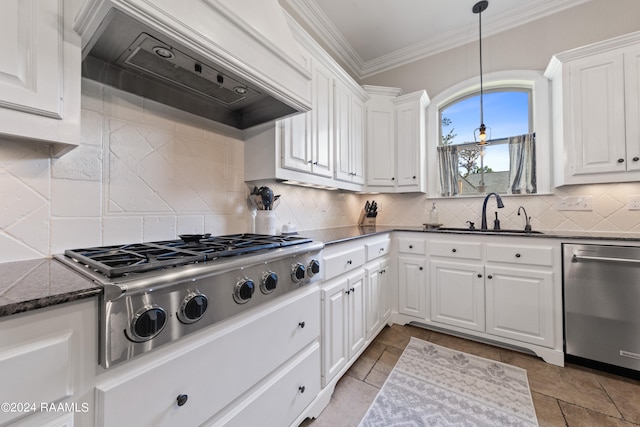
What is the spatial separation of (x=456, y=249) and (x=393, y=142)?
138 centimetres

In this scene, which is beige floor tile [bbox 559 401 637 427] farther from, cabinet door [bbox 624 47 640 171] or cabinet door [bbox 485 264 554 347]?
cabinet door [bbox 624 47 640 171]

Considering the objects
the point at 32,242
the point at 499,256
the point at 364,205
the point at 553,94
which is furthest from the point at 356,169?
the point at 32,242

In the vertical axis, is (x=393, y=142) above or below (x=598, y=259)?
above

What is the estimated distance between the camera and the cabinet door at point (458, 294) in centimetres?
218

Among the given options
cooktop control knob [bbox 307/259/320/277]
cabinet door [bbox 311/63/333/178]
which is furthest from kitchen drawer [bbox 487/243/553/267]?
cooktop control knob [bbox 307/259/320/277]

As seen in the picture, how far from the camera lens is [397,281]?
2.57m

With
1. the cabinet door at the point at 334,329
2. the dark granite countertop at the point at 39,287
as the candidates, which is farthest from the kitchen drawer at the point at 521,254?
the dark granite countertop at the point at 39,287

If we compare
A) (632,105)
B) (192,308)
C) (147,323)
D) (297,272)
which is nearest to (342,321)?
(297,272)

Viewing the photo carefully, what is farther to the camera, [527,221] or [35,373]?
[527,221]

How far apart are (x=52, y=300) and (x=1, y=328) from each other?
78mm

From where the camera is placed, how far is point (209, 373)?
2.83 ft

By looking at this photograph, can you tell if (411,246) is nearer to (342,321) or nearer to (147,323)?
(342,321)

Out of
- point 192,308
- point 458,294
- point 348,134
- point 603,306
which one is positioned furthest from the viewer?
point 348,134

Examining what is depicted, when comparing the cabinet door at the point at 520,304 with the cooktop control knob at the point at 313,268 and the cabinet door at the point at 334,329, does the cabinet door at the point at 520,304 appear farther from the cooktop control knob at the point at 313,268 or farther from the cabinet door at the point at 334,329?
the cooktop control knob at the point at 313,268
